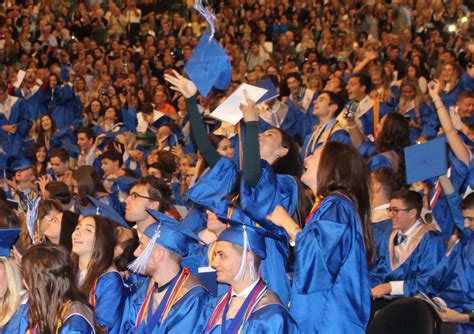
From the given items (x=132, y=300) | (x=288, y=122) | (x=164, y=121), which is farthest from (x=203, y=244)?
(x=164, y=121)

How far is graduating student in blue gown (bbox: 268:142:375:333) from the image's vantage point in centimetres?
439

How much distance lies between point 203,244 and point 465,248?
5.68ft

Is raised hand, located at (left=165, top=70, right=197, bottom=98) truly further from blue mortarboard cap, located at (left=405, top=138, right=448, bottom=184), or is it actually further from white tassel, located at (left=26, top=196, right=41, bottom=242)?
blue mortarboard cap, located at (left=405, top=138, right=448, bottom=184)

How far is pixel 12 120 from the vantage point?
1432 cm

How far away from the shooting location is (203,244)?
18.8 ft

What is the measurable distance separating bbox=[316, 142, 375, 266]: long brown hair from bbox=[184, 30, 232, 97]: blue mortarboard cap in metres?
0.79

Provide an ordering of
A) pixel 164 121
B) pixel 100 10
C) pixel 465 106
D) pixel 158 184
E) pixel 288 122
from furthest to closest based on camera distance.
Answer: pixel 100 10, pixel 164 121, pixel 288 122, pixel 465 106, pixel 158 184

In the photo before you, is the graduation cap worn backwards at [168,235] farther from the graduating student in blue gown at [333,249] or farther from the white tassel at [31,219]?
the white tassel at [31,219]

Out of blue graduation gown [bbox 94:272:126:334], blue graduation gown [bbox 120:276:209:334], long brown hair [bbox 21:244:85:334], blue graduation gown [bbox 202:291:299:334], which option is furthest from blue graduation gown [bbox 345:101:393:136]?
long brown hair [bbox 21:244:85:334]

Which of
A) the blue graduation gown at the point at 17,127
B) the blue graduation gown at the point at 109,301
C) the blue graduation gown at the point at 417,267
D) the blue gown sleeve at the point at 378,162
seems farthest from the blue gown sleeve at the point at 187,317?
the blue graduation gown at the point at 17,127

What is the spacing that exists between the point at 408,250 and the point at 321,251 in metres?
2.13

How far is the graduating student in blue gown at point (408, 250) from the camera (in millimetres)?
6215

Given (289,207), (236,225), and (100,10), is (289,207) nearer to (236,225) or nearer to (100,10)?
(236,225)

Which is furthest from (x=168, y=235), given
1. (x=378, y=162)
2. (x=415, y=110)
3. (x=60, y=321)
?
(x=415, y=110)
